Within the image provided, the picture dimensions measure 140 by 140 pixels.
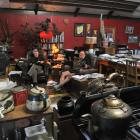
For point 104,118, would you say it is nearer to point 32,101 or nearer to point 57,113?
point 32,101

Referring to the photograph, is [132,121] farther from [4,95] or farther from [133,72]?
[133,72]

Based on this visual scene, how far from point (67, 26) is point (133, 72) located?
3.50 m

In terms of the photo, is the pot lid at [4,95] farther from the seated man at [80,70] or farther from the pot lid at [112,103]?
the seated man at [80,70]

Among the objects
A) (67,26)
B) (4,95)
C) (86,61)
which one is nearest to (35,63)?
(86,61)

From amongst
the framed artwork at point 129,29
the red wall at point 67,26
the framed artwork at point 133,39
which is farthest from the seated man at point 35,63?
the framed artwork at point 133,39

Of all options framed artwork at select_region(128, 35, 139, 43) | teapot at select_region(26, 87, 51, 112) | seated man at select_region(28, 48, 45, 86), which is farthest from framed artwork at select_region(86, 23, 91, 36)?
teapot at select_region(26, 87, 51, 112)

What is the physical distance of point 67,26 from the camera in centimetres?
722

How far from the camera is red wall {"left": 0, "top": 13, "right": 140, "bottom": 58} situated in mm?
6480

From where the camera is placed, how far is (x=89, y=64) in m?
5.50

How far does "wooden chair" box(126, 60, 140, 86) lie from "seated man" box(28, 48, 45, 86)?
7.74ft

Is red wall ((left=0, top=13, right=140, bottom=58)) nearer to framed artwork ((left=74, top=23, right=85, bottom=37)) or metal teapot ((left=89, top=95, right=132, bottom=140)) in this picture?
framed artwork ((left=74, top=23, right=85, bottom=37))

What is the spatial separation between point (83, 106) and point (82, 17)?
622 centimetres

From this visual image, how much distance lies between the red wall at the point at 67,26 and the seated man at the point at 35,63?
1.10 metres

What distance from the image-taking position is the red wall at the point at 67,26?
6.48 metres
